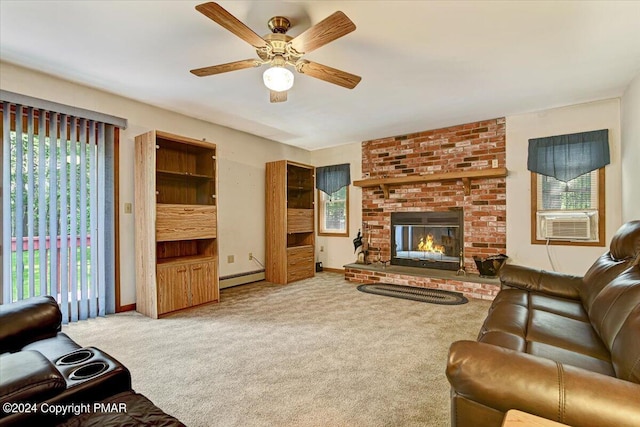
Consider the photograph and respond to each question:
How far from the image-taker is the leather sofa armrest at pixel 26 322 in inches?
51.6

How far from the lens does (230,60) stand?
262 centimetres

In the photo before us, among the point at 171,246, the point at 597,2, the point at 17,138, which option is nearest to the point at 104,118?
the point at 17,138

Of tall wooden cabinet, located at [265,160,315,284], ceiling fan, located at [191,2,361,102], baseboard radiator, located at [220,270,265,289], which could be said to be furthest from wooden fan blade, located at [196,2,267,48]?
baseboard radiator, located at [220,270,265,289]

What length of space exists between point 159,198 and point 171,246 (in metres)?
0.62

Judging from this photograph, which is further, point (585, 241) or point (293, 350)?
point (585, 241)

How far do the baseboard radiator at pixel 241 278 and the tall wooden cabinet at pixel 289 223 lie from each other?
14 cm

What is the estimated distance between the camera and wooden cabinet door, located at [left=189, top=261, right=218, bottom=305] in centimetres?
353

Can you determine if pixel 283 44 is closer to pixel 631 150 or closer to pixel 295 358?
pixel 295 358

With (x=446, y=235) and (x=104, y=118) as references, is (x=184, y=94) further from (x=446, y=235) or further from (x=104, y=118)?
(x=446, y=235)

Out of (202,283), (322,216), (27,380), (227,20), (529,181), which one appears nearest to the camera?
(27,380)

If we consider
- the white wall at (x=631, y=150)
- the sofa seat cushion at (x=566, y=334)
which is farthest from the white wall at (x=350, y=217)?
the sofa seat cushion at (x=566, y=334)

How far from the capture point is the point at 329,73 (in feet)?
7.50
